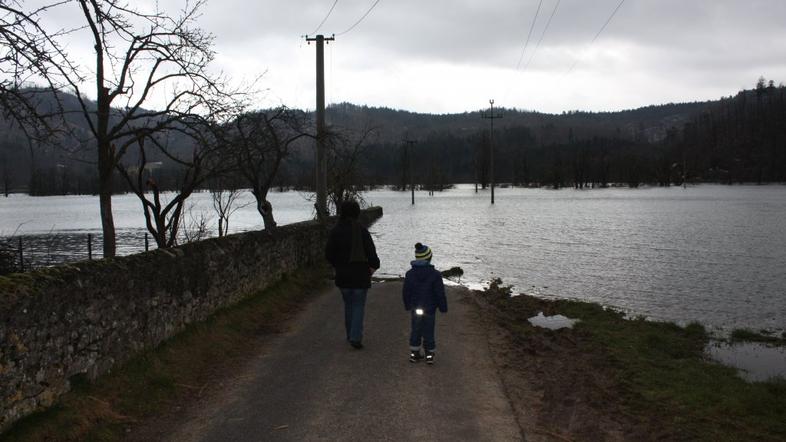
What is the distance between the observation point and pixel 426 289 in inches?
302

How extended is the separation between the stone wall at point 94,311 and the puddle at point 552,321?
6126 millimetres

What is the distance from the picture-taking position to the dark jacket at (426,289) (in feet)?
25.1

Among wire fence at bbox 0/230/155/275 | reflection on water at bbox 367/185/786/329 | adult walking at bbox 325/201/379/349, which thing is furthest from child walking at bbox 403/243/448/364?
wire fence at bbox 0/230/155/275

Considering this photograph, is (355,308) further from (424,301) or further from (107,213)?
(107,213)

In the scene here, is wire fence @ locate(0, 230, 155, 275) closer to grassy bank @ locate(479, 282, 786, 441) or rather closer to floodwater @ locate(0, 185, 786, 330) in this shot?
floodwater @ locate(0, 185, 786, 330)

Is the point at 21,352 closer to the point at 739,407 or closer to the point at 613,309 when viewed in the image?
the point at 739,407

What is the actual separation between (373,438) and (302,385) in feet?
5.71

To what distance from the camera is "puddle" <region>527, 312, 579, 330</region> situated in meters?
12.2

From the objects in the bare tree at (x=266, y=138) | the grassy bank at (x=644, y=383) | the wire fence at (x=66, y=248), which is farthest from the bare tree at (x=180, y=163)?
the wire fence at (x=66, y=248)

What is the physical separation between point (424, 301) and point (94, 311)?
3770 mm

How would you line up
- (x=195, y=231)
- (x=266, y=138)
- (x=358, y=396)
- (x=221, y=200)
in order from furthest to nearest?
(x=195, y=231)
(x=221, y=200)
(x=266, y=138)
(x=358, y=396)

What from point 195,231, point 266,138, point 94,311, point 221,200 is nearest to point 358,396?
point 94,311

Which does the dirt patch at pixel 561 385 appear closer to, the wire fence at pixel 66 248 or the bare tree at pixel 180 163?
the bare tree at pixel 180 163

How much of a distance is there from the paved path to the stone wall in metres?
1.19
